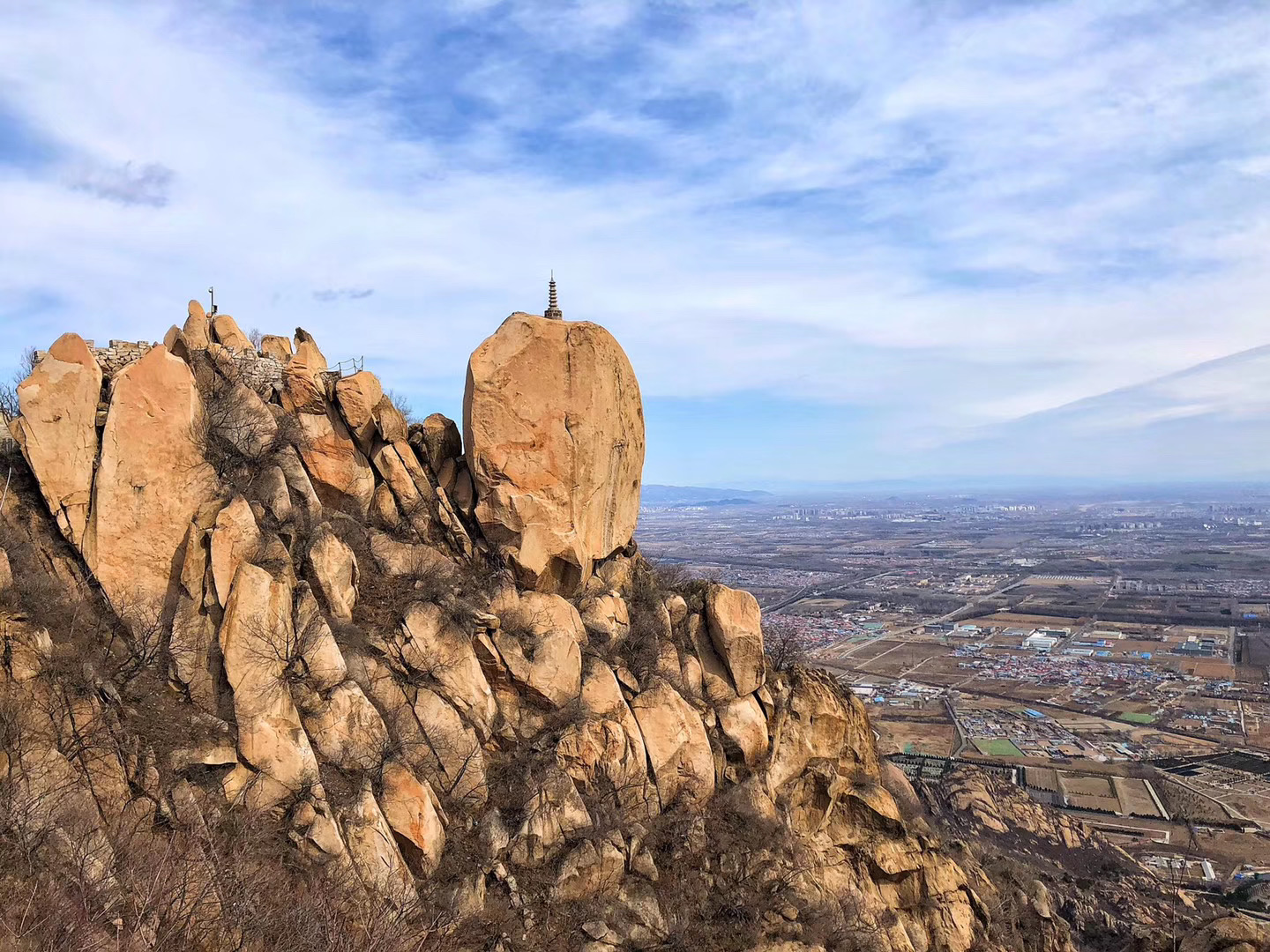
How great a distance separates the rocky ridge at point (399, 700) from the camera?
14438 mm

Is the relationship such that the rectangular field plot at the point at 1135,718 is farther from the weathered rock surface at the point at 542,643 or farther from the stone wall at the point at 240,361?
the stone wall at the point at 240,361

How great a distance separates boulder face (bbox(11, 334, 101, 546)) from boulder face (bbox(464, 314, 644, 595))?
911 cm

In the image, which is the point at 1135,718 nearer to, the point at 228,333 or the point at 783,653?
the point at 783,653

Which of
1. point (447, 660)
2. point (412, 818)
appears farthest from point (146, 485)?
point (412, 818)

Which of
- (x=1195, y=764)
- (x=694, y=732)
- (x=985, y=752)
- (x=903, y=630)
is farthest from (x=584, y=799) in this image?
(x=903, y=630)

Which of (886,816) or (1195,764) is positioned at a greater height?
(886,816)

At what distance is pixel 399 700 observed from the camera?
18.1 metres

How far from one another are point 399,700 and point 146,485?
7.56 metres

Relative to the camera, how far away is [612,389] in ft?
79.9

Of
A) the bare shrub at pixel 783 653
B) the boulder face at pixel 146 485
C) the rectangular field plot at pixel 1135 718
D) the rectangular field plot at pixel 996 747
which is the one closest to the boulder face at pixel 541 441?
the bare shrub at pixel 783 653

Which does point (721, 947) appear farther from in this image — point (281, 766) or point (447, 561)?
point (447, 561)

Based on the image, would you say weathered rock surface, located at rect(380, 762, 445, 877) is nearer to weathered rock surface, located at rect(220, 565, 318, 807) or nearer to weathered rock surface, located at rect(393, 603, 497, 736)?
weathered rock surface, located at rect(220, 565, 318, 807)

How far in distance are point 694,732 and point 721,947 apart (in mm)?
5092

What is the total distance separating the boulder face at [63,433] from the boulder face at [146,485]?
464 millimetres
